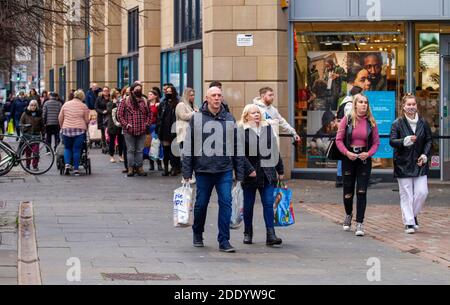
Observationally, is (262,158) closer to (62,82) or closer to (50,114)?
(50,114)

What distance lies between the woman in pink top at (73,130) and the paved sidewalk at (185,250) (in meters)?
4.48

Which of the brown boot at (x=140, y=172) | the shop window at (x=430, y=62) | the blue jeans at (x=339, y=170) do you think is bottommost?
the brown boot at (x=140, y=172)

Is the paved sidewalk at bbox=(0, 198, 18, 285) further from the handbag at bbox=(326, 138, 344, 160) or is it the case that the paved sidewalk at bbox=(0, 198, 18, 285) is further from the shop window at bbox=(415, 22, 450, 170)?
the shop window at bbox=(415, 22, 450, 170)

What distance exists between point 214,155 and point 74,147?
10.5m

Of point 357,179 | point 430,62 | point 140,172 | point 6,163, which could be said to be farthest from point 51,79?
point 357,179

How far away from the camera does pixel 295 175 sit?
21.0 metres

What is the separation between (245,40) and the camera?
2047cm

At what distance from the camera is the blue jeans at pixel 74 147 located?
2192 centimetres

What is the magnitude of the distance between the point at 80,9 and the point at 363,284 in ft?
25.5

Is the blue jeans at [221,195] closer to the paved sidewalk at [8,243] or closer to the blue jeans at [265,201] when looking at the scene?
the blue jeans at [265,201]

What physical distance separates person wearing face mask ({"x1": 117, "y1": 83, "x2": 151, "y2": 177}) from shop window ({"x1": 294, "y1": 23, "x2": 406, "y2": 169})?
9.94 feet

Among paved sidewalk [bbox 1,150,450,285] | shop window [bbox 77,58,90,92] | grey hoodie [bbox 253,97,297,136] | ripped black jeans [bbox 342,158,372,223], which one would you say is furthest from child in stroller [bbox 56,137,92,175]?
shop window [bbox 77,58,90,92]

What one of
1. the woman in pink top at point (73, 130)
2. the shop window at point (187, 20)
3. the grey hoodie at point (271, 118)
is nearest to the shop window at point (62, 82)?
Answer: the shop window at point (187, 20)
